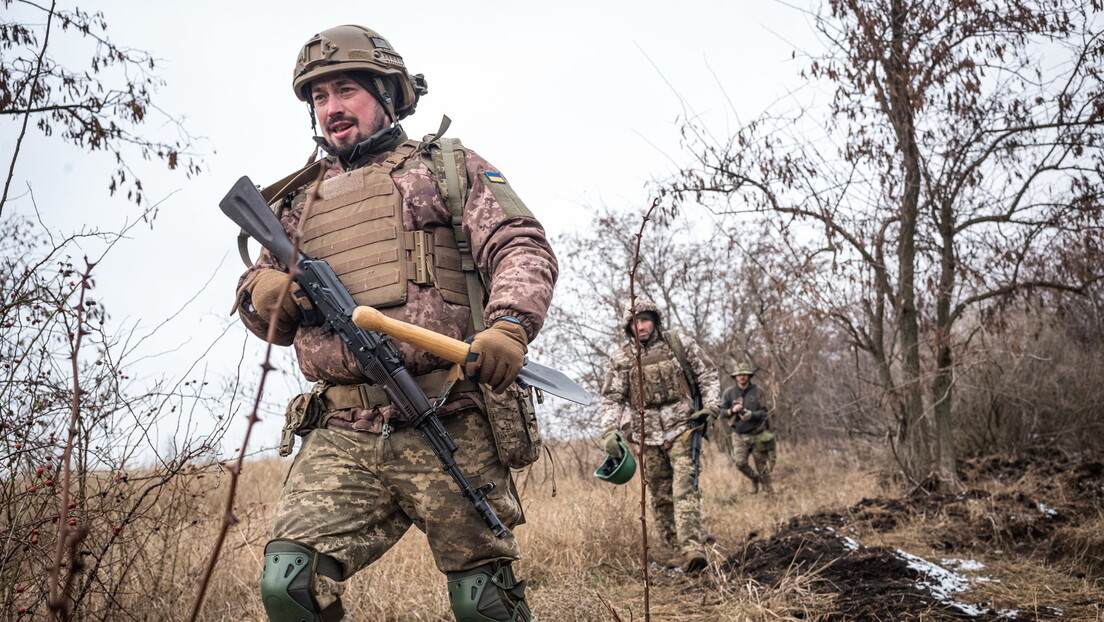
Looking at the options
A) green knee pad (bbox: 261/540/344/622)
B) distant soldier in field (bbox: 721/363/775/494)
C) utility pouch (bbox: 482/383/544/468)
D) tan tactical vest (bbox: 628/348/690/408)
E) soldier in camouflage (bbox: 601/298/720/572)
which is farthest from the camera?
distant soldier in field (bbox: 721/363/775/494)

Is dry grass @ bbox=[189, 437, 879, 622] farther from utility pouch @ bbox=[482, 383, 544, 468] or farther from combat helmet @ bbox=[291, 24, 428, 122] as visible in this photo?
combat helmet @ bbox=[291, 24, 428, 122]

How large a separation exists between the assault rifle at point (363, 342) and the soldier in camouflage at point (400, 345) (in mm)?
47

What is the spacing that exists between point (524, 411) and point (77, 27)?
5819mm

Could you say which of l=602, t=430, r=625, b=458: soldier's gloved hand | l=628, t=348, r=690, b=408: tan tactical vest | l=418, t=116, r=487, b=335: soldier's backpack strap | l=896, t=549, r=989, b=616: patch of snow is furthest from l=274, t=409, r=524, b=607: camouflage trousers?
l=628, t=348, r=690, b=408: tan tactical vest

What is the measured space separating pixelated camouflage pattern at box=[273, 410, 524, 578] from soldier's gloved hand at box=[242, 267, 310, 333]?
0.37 metres

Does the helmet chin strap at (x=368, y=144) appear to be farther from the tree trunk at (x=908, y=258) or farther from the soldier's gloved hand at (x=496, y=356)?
the tree trunk at (x=908, y=258)

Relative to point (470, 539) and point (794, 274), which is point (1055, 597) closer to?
point (470, 539)

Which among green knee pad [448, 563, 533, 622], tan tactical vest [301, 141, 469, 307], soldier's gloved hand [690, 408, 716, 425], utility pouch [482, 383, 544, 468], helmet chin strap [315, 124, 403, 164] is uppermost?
helmet chin strap [315, 124, 403, 164]

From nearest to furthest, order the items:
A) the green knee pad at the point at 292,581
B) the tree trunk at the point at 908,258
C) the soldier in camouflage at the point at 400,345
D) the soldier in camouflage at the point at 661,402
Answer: the green knee pad at the point at 292,581 < the soldier in camouflage at the point at 400,345 < the soldier in camouflage at the point at 661,402 < the tree trunk at the point at 908,258

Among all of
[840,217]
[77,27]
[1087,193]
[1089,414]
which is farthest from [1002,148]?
[77,27]

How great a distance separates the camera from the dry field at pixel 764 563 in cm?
395

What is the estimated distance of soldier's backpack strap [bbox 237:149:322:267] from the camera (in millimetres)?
2900

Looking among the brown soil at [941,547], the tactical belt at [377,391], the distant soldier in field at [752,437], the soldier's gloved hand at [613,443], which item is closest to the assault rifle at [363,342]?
the tactical belt at [377,391]

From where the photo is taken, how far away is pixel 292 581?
7.39 ft
